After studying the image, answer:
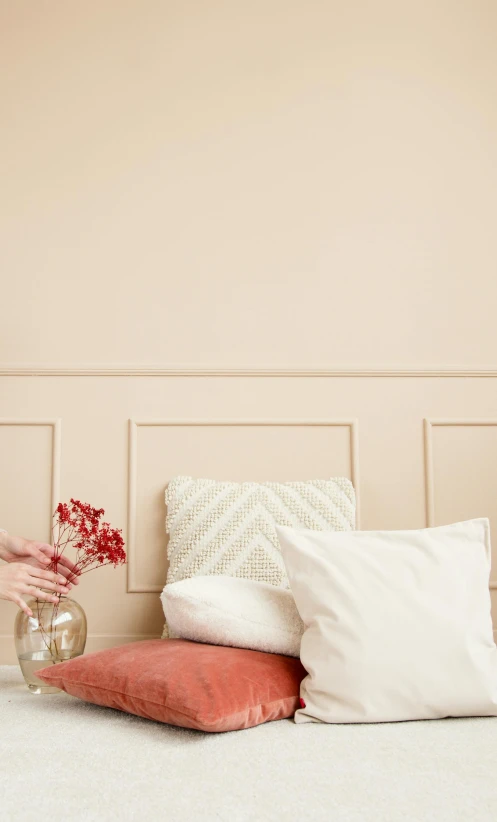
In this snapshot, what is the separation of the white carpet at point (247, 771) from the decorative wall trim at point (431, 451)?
968mm

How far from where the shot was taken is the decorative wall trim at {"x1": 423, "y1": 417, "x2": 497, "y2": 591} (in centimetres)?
231

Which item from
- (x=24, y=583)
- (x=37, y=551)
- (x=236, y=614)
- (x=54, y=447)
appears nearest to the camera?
(x=236, y=614)

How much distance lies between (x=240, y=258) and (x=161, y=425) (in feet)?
1.96

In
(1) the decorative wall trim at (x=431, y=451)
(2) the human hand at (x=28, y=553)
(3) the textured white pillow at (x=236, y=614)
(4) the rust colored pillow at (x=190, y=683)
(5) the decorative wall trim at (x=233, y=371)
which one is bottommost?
(4) the rust colored pillow at (x=190, y=683)

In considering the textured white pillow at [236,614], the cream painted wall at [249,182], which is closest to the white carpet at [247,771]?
the textured white pillow at [236,614]

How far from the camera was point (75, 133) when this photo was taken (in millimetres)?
2385

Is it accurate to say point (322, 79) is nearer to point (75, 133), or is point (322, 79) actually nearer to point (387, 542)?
point (75, 133)

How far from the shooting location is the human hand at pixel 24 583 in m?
1.64

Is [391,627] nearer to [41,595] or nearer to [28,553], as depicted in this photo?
[41,595]

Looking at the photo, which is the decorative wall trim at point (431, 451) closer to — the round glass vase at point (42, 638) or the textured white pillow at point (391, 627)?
the textured white pillow at point (391, 627)

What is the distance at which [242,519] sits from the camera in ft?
6.95

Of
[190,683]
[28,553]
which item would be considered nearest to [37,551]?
[28,553]

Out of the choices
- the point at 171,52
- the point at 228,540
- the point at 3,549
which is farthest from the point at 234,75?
the point at 3,549

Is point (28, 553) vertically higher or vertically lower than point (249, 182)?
lower
